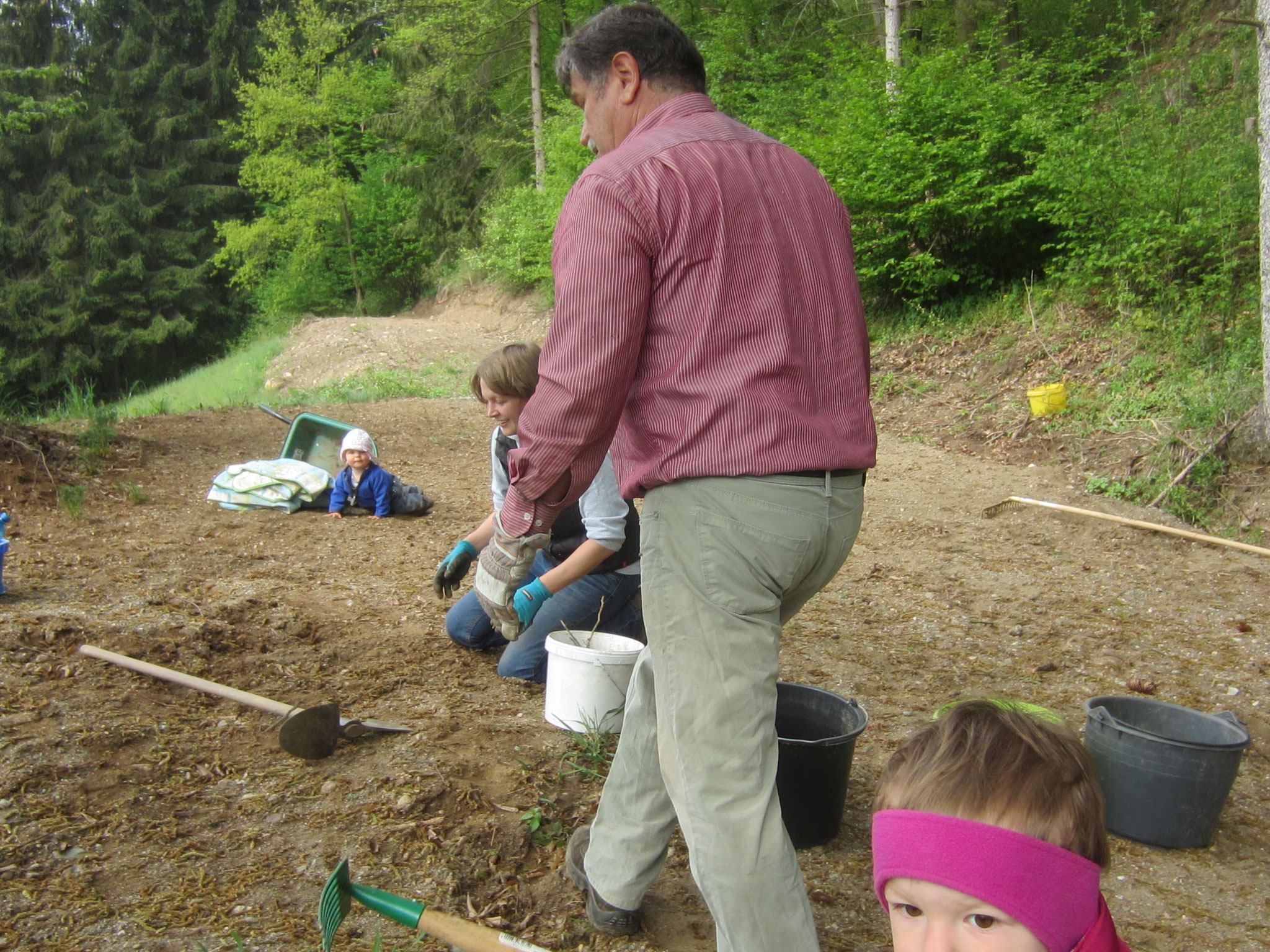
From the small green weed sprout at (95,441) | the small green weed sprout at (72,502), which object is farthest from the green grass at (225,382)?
the small green weed sprout at (72,502)

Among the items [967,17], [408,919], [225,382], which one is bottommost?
[225,382]

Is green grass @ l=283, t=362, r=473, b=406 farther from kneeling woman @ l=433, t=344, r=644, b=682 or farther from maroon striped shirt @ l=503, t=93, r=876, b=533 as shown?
maroon striped shirt @ l=503, t=93, r=876, b=533

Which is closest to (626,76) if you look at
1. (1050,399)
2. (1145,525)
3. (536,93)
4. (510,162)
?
(1145,525)

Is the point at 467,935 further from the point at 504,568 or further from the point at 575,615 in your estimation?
the point at 575,615

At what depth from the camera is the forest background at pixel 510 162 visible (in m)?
8.98

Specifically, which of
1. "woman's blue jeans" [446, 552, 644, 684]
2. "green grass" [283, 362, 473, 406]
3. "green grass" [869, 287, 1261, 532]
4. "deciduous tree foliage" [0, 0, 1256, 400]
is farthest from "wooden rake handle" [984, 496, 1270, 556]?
"green grass" [283, 362, 473, 406]

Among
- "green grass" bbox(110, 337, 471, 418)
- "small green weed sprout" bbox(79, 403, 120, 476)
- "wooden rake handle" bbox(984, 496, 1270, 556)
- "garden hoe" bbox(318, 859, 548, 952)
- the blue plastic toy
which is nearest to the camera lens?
"garden hoe" bbox(318, 859, 548, 952)

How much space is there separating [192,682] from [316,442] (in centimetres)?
475

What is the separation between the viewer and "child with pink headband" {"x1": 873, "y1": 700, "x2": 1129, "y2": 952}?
4.07 ft

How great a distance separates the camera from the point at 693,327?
1939mm

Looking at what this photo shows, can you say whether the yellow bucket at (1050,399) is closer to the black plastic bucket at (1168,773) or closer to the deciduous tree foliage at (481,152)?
the deciduous tree foliage at (481,152)

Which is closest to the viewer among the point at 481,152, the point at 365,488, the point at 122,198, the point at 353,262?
the point at 365,488

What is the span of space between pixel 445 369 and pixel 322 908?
16781 millimetres

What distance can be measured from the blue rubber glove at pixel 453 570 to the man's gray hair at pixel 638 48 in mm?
1852
